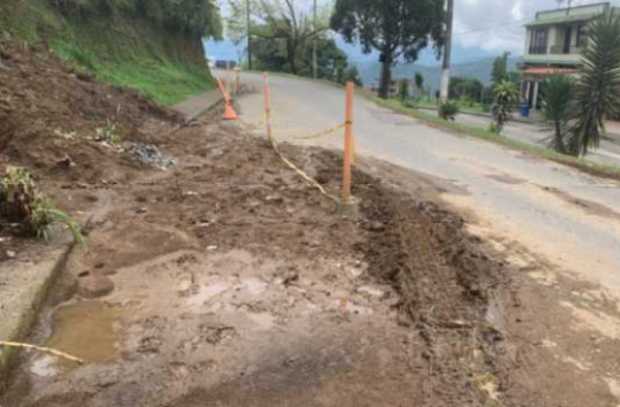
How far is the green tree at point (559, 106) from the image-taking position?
51.4 ft

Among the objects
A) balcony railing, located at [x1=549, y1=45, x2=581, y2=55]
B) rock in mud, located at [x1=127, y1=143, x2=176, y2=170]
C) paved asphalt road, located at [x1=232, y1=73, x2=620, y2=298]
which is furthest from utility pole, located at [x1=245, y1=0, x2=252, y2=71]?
rock in mud, located at [x1=127, y1=143, x2=176, y2=170]

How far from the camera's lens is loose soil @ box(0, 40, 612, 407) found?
300 centimetres

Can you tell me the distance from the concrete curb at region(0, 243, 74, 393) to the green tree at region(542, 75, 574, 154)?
14706 millimetres

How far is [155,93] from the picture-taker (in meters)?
14.4

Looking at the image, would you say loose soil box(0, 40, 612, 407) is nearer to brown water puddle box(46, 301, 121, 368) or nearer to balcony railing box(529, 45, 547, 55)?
brown water puddle box(46, 301, 121, 368)

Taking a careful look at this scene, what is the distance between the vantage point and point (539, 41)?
48.0 meters

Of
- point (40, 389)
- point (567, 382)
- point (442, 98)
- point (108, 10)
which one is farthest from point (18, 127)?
point (442, 98)

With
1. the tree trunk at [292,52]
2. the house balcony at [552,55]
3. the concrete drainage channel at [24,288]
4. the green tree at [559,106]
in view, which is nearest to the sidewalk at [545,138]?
the green tree at [559,106]

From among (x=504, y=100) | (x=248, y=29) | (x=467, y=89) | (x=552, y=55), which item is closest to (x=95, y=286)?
(x=504, y=100)

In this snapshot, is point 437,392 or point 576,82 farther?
point 576,82

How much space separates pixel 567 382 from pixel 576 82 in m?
14.6

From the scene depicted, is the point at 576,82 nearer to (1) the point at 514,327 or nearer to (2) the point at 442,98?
(2) the point at 442,98

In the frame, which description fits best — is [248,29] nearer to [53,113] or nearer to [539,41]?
[539,41]

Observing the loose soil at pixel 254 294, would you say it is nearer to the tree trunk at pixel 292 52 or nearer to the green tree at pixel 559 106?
the green tree at pixel 559 106
